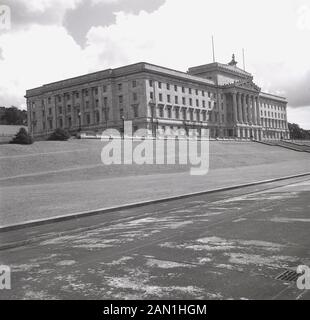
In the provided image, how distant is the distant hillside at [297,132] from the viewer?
161650 mm

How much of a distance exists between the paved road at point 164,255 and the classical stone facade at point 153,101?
7330cm

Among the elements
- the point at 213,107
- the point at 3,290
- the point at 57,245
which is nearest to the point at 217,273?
the point at 3,290

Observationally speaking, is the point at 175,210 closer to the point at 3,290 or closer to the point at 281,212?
the point at 281,212

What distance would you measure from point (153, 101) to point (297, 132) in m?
96.8

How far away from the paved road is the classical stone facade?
73.3 m

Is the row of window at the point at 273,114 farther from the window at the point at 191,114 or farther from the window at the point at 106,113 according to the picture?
the window at the point at 106,113

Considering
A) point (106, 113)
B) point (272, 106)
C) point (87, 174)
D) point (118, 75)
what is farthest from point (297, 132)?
point (87, 174)

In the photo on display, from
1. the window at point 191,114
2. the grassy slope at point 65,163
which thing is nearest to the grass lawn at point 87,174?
the grassy slope at point 65,163

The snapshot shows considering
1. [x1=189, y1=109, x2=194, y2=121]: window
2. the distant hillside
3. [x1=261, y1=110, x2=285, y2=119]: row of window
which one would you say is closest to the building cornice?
[x1=189, y1=109, x2=194, y2=121]: window

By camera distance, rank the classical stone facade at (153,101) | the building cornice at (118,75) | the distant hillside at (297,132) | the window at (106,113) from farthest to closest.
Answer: the distant hillside at (297,132), the window at (106,113), the classical stone facade at (153,101), the building cornice at (118,75)

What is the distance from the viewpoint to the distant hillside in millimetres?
161650

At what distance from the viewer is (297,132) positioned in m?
166

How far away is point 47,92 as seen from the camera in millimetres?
104312

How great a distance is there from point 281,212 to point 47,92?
98457 mm
